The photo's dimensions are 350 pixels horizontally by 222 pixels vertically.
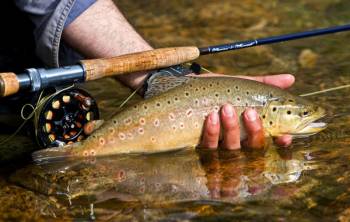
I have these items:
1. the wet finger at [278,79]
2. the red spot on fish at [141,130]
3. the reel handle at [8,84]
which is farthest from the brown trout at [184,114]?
the reel handle at [8,84]

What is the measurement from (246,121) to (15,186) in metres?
0.99

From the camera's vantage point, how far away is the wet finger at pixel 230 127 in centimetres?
282

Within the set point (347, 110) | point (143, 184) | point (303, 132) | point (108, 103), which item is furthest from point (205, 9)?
point (143, 184)

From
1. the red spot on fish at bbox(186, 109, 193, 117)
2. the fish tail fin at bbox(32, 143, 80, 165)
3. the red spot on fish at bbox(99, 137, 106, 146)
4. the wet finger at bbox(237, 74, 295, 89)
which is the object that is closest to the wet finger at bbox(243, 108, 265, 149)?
the red spot on fish at bbox(186, 109, 193, 117)

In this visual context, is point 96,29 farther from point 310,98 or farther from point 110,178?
point 310,98

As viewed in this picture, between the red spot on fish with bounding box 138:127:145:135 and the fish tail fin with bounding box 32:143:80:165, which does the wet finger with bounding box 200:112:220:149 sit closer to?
the red spot on fish with bounding box 138:127:145:135

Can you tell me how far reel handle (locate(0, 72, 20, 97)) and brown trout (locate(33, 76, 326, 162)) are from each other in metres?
0.44

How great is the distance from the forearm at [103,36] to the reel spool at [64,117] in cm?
32

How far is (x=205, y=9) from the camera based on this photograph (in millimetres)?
6688

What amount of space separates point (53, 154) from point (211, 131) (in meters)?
0.67

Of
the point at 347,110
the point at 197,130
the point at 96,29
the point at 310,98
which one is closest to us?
the point at 197,130

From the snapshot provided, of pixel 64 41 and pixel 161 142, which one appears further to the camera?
pixel 64 41

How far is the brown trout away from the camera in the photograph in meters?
2.90

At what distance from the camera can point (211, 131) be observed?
2865 millimetres
